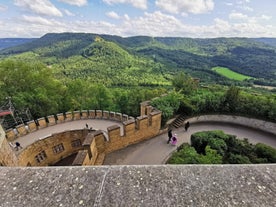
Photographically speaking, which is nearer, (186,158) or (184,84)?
(186,158)

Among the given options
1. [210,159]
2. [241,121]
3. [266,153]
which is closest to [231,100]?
[241,121]

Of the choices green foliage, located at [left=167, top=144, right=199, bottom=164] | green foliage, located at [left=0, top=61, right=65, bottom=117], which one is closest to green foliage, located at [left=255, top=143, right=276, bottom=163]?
green foliage, located at [left=167, top=144, right=199, bottom=164]

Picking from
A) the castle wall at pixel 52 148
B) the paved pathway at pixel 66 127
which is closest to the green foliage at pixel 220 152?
the paved pathway at pixel 66 127

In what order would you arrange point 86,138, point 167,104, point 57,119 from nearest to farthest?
point 86,138, point 167,104, point 57,119

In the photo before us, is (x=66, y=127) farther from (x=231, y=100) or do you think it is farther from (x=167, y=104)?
(x=231, y=100)

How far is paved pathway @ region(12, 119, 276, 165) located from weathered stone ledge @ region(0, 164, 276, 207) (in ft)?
22.4

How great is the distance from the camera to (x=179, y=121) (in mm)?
13672

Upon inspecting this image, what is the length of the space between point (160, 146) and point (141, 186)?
28.8ft

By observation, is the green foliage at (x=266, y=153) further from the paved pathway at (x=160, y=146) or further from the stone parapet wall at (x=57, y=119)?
the stone parapet wall at (x=57, y=119)

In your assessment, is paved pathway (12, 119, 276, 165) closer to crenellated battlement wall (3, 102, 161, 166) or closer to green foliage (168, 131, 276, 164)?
crenellated battlement wall (3, 102, 161, 166)

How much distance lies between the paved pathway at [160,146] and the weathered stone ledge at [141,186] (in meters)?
6.81

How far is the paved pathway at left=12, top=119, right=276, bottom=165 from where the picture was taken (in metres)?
10.1

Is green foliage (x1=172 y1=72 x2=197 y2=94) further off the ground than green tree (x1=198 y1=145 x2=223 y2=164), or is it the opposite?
green foliage (x1=172 y1=72 x2=197 y2=94)

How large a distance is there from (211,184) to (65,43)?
22185cm
